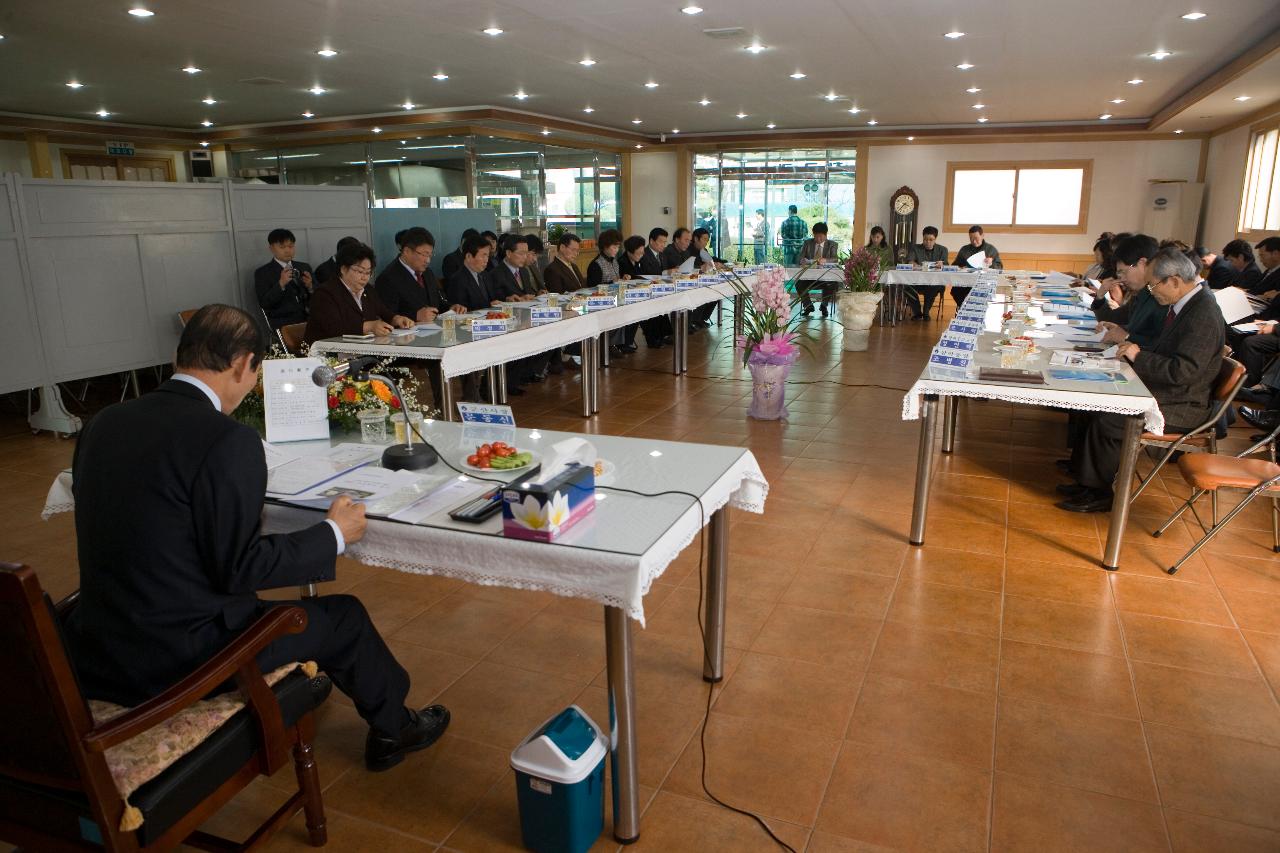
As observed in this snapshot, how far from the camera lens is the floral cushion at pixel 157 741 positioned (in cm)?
142

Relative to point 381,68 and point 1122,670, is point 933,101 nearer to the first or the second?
point 381,68

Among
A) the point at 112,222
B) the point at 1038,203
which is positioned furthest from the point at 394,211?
the point at 1038,203

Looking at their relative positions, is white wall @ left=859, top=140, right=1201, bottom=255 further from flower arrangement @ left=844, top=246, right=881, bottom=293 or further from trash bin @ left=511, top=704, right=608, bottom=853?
trash bin @ left=511, top=704, right=608, bottom=853

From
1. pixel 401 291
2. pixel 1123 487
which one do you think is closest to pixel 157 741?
pixel 1123 487

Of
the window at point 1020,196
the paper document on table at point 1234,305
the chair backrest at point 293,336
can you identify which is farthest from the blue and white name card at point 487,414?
the window at point 1020,196

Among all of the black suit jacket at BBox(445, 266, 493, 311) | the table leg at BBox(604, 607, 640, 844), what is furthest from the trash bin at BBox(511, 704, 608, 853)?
the black suit jacket at BBox(445, 266, 493, 311)

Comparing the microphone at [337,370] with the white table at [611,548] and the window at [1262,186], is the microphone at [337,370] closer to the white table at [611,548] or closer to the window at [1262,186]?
the white table at [611,548]

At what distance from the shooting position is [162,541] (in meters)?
1.50

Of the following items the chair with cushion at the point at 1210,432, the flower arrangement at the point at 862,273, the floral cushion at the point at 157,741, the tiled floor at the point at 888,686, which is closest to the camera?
the floral cushion at the point at 157,741

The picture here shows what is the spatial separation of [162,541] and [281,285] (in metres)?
5.33

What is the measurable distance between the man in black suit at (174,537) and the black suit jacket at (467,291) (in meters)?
4.40

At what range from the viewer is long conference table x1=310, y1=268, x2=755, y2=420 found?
4289 mm

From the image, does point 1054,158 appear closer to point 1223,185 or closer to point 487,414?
point 1223,185

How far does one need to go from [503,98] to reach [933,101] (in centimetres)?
519
